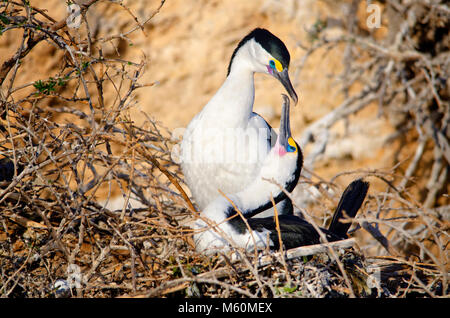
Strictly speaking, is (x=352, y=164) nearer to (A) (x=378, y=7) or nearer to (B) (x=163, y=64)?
(A) (x=378, y=7)

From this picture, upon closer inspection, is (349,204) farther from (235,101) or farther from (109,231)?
(109,231)

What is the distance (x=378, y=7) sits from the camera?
4.38 meters

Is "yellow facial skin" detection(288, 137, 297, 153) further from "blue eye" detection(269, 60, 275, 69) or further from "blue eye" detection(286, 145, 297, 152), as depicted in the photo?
"blue eye" detection(269, 60, 275, 69)

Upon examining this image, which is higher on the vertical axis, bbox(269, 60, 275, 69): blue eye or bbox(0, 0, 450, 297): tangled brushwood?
bbox(269, 60, 275, 69): blue eye

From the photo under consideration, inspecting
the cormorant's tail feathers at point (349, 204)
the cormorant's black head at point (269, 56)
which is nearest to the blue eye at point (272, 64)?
the cormorant's black head at point (269, 56)

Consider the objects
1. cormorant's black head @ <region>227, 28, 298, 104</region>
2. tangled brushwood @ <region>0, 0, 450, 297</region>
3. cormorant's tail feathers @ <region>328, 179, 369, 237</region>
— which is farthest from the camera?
cormorant's tail feathers @ <region>328, 179, 369, 237</region>

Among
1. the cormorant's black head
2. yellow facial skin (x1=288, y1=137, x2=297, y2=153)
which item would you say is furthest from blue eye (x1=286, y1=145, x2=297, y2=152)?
the cormorant's black head

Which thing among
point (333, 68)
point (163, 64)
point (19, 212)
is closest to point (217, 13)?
point (163, 64)

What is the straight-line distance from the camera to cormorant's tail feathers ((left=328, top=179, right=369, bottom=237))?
7.27 ft

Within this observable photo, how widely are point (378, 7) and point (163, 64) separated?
215 cm

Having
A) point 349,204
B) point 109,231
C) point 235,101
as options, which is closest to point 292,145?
point 235,101

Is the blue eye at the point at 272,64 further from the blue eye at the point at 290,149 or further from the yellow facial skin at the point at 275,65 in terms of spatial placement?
the blue eye at the point at 290,149

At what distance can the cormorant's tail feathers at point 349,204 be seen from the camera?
2.21 meters

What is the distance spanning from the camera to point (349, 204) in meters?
2.22
